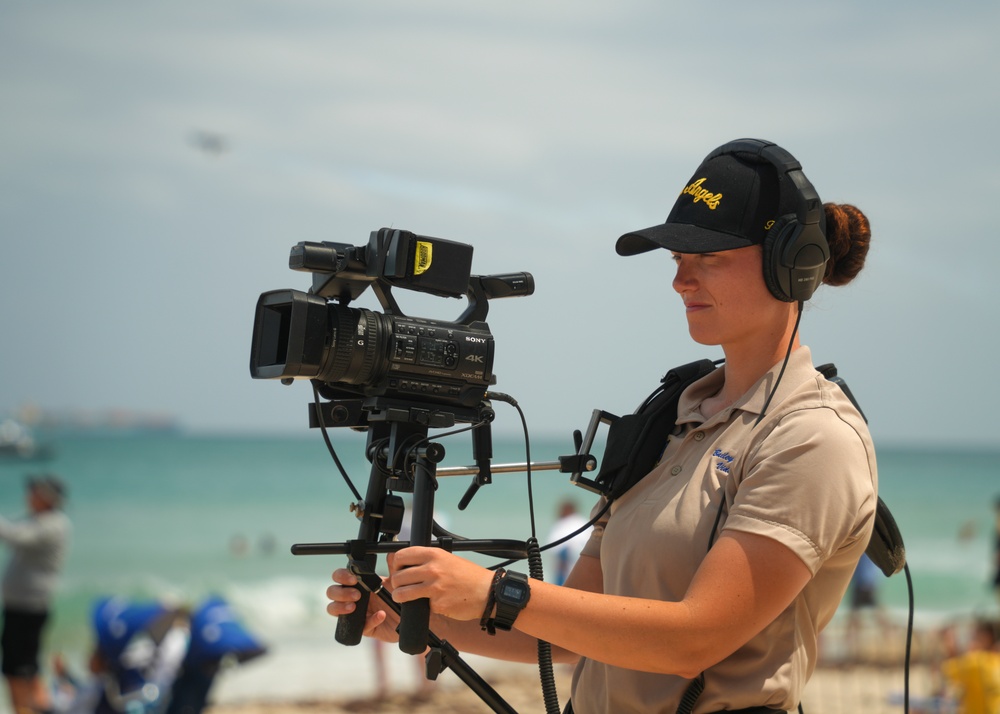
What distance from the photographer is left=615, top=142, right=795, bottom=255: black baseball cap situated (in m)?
1.57

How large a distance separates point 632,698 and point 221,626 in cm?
312

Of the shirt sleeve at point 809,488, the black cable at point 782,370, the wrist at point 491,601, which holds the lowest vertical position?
the wrist at point 491,601

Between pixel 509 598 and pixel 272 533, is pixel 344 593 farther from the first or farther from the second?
pixel 272 533

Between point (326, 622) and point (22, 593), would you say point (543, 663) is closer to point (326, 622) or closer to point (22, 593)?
point (22, 593)

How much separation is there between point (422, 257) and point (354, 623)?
0.58m

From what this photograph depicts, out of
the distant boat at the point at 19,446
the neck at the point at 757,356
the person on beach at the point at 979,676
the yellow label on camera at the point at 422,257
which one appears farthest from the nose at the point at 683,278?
the distant boat at the point at 19,446

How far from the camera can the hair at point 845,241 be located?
170 cm

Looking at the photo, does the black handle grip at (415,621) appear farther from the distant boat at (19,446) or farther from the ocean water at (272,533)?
the distant boat at (19,446)

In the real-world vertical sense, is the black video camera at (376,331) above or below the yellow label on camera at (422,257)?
below

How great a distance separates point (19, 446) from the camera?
1332 inches

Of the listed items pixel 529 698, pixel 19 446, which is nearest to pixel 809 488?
pixel 529 698

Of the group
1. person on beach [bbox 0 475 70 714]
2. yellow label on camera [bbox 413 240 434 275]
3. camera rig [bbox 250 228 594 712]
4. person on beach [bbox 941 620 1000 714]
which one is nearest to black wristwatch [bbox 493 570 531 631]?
camera rig [bbox 250 228 594 712]

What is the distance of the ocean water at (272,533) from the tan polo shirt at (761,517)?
4679 millimetres

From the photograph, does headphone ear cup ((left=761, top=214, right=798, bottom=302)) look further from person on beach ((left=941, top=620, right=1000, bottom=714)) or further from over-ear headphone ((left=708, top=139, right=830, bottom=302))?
person on beach ((left=941, top=620, right=1000, bottom=714))
